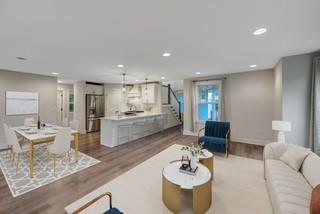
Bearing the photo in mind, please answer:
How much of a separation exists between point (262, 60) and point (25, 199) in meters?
5.89

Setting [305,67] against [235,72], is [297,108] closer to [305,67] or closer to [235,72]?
[305,67]

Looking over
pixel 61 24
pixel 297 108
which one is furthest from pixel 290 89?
pixel 61 24

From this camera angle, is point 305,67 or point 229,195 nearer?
point 229,195

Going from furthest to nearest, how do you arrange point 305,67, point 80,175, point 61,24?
point 305,67, point 80,175, point 61,24

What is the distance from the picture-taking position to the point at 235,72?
5562 millimetres

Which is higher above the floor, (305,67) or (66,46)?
(66,46)

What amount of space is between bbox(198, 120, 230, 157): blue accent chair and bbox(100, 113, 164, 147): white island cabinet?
276 cm

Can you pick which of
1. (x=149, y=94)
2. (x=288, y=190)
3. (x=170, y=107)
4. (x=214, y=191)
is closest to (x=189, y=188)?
(x=214, y=191)

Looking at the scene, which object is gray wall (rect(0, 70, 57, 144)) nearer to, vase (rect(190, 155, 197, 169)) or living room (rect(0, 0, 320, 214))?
living room (rect(0, 0, 320, 214))

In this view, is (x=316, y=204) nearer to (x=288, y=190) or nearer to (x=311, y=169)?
(x=288, y=190)

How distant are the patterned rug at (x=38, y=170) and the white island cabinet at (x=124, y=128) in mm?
1080

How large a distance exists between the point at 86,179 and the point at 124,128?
2.65 metres

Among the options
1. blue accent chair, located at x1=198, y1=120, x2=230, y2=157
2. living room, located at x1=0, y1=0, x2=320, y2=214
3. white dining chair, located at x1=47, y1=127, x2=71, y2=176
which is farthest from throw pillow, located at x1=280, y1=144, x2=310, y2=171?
white dining chair, located at x1=47, y1=127, x2=71, y2=176

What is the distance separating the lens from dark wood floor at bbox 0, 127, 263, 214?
222 cm
